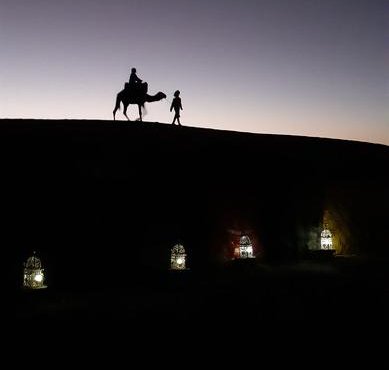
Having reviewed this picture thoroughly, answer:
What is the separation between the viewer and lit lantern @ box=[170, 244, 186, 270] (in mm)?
11953

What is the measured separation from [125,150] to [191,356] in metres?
8.06

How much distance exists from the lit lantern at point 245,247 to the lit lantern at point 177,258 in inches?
91.1

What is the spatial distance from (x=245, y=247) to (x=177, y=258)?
2.70m

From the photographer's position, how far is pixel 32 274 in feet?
33.9

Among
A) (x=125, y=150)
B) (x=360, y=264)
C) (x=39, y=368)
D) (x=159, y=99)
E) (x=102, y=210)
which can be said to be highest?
(x=159, y=99)

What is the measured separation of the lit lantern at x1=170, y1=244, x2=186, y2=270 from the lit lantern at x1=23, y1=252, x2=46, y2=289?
3942mm

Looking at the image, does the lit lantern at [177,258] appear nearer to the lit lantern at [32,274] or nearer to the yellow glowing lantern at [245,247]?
the yellow glowing lantern at [245,247]

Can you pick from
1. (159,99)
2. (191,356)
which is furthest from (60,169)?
(191,356)

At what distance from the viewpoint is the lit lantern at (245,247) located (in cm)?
1319

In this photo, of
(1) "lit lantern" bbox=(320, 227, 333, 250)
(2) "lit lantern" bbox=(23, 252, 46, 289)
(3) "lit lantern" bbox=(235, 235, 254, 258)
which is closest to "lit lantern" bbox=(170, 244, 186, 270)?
(3) "lit lantern" bbox=(235, 235, 254, 258)

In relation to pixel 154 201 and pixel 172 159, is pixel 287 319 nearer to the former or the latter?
pixel 154 201

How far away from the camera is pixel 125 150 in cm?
1290

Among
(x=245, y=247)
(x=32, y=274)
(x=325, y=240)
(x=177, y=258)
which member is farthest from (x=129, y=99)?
(x=325, y=240)

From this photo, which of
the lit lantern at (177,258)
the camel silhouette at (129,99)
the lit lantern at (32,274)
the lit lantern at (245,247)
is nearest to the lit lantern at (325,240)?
the lit lantern at (245,247)
